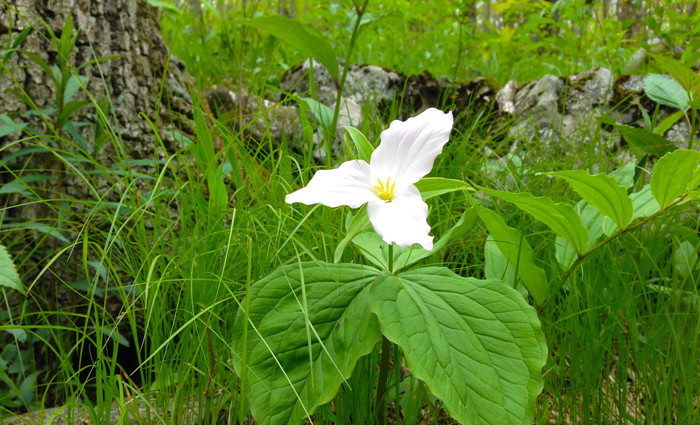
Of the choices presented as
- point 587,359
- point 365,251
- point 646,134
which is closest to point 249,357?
point 365,251

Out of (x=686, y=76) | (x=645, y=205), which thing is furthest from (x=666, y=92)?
(x=645, y=205)

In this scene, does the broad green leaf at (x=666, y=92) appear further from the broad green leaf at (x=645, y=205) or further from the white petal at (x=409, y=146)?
the white petal at (x=409, y=146)

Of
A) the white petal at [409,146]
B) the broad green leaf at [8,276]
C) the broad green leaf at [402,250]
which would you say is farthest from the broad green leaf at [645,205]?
the broad green leaf at [8,276]

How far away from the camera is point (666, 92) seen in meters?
1.35

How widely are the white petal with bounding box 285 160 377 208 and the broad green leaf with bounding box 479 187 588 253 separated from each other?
232mm

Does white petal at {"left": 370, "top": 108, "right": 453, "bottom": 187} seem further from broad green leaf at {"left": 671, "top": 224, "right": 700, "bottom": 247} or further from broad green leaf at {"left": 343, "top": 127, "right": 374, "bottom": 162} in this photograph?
broad green leaf at {"left": 671, "top": 224, "right": 700, "bottom": 247}

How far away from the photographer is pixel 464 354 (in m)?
0.71

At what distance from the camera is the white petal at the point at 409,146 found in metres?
0.69

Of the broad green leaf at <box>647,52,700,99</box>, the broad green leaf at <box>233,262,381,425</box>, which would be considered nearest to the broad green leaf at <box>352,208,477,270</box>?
the broad green leaf at <box>233,262,381,425</box>

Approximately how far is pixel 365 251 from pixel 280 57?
2.79m

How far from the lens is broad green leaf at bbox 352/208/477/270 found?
0.79m

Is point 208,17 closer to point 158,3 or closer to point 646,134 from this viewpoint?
point 158,3

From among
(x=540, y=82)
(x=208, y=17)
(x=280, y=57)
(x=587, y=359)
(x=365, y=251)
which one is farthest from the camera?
(x=208, y=17)

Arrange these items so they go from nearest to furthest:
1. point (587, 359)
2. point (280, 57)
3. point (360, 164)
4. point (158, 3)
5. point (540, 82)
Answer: point (360, 164)
point (587, 359)
point (158, 3)
point (540, 82)
point (280, 57)
